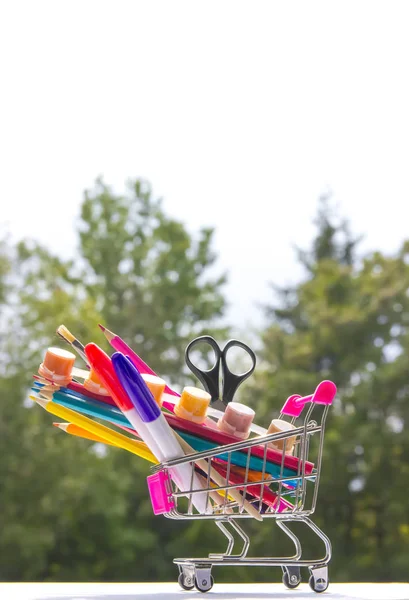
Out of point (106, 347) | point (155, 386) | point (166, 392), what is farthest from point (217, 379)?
point (106, 347)

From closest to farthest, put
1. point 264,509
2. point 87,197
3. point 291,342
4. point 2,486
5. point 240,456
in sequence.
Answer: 1. point 240,456
2. point 264,509
3. point 2,486
4. point 291,342
5. point 87,197

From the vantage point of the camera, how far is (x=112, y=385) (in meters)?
1.20

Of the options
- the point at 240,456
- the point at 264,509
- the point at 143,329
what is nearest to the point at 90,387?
the point at 240,456

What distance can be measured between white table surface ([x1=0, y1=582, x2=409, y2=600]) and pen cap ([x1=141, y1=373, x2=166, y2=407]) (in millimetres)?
282

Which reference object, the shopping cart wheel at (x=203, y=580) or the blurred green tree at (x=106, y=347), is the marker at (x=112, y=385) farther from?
the blurred green tree at (x=106, y=347)

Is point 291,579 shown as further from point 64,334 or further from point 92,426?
point 64,334

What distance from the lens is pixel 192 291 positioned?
44.4 feet

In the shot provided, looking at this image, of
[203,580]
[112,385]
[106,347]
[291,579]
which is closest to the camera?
[112,385]

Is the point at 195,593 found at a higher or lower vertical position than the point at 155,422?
lower

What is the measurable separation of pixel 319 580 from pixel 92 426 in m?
0.45

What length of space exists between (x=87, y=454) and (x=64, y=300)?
79.1 inches

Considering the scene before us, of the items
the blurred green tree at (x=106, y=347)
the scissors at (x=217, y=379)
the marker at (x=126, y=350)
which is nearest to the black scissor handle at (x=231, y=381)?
the scissors at (x=217, y=379)

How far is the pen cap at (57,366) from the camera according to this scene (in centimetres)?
126

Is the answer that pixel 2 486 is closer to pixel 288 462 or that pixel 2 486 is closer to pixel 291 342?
pixel 291 342
